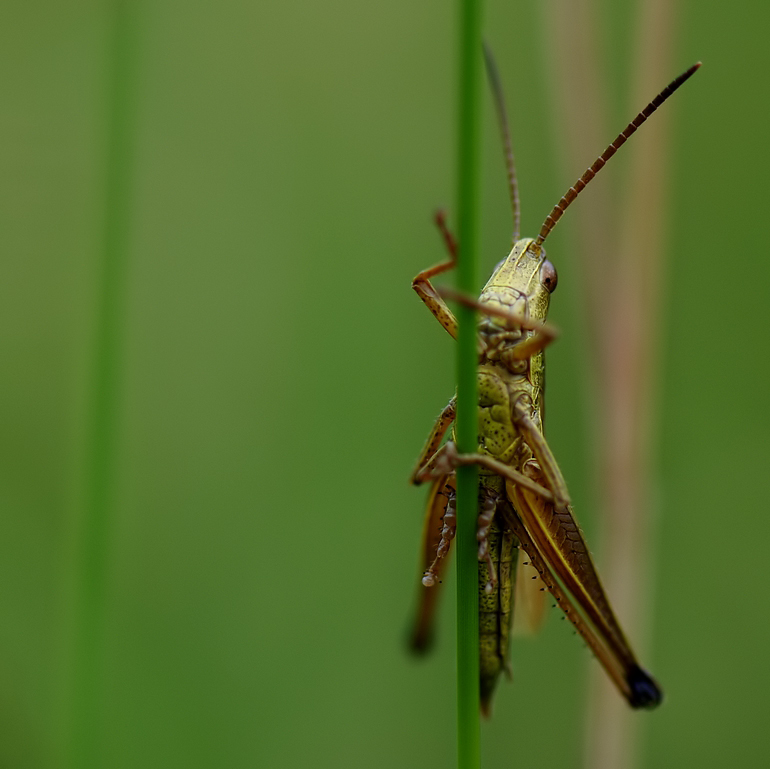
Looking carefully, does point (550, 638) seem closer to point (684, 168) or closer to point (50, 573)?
point (50, 573)

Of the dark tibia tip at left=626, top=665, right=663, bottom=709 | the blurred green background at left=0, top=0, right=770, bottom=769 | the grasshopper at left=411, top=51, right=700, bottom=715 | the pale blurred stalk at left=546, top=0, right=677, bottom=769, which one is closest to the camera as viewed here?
the grasshopper at left=411, top=51, right=700, bottom=715

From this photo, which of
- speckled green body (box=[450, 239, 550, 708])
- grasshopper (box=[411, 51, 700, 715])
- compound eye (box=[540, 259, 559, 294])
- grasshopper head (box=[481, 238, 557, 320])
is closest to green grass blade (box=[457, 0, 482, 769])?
grasshopper (box=[411, 51, 700, 715])

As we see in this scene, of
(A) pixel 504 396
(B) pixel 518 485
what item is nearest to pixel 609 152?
(A) pixel 504 396

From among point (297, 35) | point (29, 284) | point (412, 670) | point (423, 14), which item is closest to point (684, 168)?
point (423, 14)

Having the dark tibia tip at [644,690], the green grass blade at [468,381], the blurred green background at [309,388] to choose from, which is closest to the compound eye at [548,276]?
the blurred green background at [309,388]

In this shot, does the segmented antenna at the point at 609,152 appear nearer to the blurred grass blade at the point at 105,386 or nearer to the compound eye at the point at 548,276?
the compound eye at the point at 548,276

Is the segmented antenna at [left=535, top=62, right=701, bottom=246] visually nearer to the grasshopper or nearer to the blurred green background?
the grasshopper
